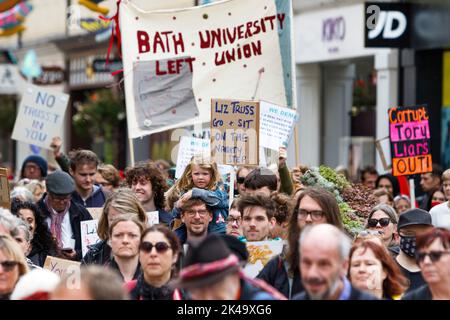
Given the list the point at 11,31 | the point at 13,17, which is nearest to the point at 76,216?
the point at 11,31

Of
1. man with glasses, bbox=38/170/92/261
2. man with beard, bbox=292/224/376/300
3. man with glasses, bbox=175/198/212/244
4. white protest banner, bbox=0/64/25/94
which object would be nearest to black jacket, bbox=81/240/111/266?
man with glasses, bbox=175/198/212/244

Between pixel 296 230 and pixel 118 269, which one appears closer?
pixel 296 230

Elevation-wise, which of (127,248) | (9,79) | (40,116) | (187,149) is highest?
(9,79)

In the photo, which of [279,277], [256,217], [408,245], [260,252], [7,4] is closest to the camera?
[279,277]

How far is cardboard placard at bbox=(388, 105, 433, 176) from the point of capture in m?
13.6

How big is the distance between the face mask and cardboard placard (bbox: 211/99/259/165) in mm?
2500

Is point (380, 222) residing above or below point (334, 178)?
below

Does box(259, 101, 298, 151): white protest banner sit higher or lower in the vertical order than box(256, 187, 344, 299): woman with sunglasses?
higher

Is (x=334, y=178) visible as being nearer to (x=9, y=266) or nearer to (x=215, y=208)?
(x=215, y=208)

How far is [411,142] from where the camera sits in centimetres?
1366

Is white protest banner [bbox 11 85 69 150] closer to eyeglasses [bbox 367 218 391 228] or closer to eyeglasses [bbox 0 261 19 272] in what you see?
eyeglasses [bbox 367 218 391 228]

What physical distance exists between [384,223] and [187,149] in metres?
3.18

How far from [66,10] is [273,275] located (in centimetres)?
2912

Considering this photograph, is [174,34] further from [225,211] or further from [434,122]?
[434,122]
